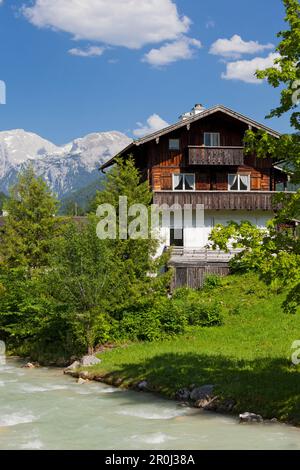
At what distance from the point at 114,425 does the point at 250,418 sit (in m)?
3.44

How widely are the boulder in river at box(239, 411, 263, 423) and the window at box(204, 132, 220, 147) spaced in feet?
90.6

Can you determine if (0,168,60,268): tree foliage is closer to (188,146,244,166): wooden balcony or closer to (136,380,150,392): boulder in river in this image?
(188,146,244,166): wooden balcony

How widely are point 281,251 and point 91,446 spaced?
20.6 ft

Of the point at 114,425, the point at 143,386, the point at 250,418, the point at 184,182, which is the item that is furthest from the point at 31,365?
the point at 184,182

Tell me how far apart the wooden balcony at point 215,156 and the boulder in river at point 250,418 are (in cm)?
2570

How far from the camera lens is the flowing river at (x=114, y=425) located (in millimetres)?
13062

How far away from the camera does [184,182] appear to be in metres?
39.9

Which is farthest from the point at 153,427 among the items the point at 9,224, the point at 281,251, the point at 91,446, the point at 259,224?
the point at 259,224

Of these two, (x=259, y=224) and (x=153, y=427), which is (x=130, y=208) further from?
(x=259, y=224)

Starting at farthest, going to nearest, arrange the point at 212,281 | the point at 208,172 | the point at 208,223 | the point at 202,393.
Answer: the point at 208,172, the point at 208,223, the point at 212,281, the point at 202,393

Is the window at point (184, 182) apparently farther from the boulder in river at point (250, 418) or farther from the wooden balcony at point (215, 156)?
the boulder in river at point (250, 418)

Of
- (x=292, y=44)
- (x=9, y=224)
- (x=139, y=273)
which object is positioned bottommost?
(x=139, y=273)

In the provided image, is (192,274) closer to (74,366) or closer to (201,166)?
(201,166)

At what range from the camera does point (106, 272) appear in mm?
24281
